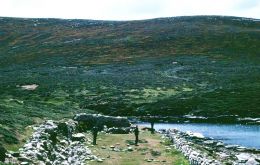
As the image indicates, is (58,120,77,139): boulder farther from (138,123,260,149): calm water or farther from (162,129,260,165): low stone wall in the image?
(138,123,260,149): calm water

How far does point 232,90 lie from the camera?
299 feet

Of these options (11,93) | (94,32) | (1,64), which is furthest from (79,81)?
(94,32)

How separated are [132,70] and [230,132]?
66.4 m

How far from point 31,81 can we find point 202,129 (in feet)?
182

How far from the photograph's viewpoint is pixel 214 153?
3491cm

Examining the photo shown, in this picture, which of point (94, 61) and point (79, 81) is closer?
point (79, 81)

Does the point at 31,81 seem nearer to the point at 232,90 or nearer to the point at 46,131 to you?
the point at 232,90

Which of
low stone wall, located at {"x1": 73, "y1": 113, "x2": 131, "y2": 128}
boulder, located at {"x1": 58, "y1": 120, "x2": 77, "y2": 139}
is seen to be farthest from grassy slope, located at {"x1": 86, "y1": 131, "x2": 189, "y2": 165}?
low stone wall, located at {"x1": 73, "y1": 113, "x2": 131, "y2": 128}

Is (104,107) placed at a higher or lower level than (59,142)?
lower

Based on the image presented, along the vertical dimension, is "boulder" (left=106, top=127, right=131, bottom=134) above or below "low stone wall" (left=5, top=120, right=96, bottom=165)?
below

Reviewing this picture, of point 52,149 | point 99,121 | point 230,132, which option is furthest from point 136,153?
point 230,132

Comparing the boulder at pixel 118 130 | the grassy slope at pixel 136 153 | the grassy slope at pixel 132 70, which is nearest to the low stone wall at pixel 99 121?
the boulder at pixel 118 130

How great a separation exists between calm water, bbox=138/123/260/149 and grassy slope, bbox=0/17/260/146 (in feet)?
40.1

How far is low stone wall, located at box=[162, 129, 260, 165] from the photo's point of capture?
1071 inches
